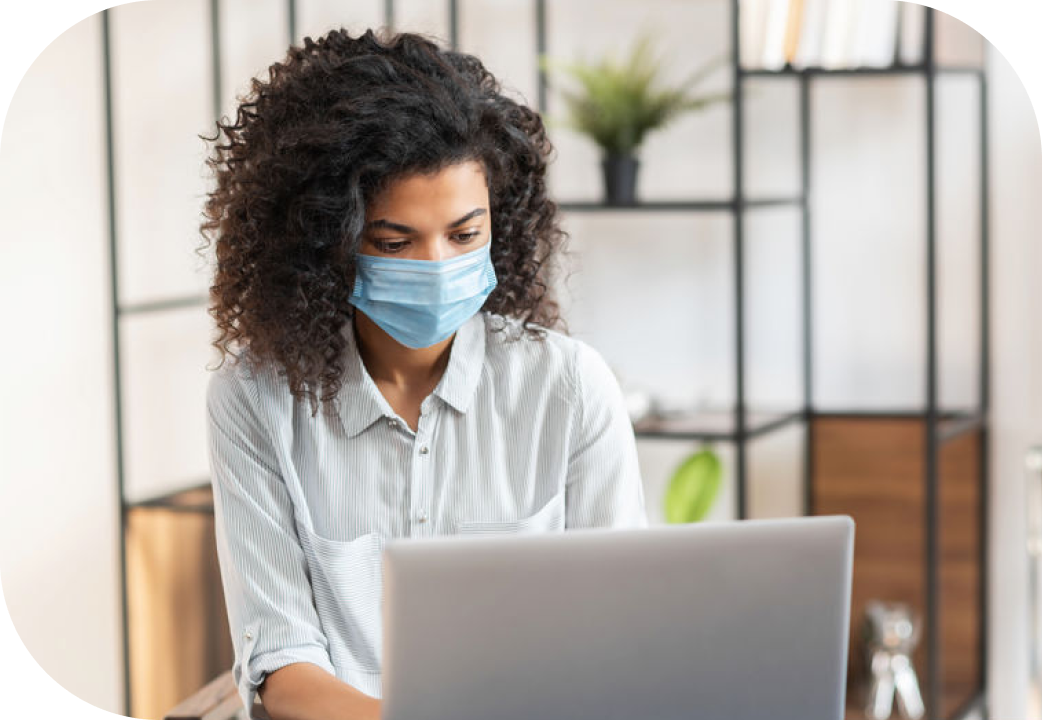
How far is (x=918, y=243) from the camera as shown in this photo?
3385 mm

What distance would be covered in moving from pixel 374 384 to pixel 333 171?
259 millimetres

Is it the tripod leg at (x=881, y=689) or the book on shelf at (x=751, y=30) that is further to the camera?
the tripod leg at (x=881, y=689)

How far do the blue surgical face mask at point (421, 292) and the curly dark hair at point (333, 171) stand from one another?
0.09ft

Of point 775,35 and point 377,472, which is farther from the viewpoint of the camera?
point 775,35

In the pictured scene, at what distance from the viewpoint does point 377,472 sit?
59.7 inches

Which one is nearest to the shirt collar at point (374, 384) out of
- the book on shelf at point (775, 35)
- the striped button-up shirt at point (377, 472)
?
the striped button-up shirt at point (377, 472)

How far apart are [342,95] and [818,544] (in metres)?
0.70

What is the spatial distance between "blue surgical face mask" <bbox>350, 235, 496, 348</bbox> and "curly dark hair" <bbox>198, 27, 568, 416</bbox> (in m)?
0.03

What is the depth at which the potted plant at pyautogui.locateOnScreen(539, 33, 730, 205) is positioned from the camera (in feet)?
10.5

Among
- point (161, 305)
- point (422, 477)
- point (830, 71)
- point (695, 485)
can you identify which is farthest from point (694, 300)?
point (422, 477)

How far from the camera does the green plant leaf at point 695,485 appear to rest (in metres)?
3.16

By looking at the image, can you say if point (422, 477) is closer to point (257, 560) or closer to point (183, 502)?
point (257, 560)

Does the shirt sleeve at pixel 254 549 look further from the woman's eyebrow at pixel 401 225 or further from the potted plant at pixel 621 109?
the potted plant at pixel 621 109

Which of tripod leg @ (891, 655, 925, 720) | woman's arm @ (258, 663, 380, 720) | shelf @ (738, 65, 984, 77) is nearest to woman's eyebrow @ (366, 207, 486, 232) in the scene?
woman's arm @ (258, 663, 380, 720)
